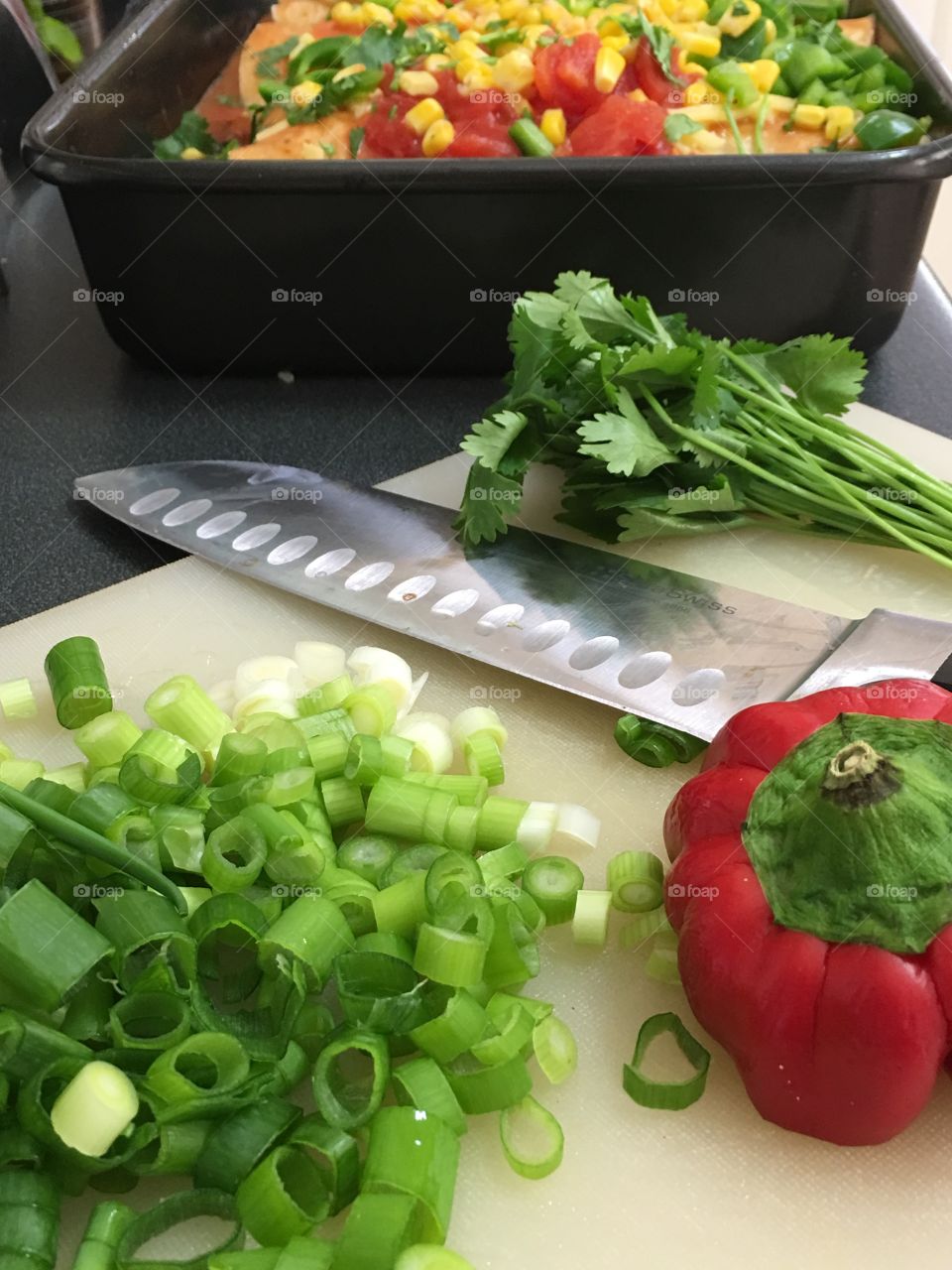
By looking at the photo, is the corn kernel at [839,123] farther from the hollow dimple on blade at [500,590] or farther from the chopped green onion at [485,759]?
the chopped green onion at [485,759]

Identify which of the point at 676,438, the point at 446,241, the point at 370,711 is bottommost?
the point at 370,711

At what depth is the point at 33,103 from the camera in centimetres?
236

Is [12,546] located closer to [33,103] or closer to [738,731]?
[738,731]

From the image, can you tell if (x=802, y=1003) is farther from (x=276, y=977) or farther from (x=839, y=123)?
(x=839, y=123)

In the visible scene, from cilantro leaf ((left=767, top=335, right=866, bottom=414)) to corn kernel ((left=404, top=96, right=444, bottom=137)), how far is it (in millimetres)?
643

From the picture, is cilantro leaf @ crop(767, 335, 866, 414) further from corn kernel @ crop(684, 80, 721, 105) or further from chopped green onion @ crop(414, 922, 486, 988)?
chopped green onion @ crop(414, 922, 486, 988)

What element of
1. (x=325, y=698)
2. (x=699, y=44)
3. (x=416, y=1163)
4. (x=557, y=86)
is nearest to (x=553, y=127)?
(x=557, y=86)

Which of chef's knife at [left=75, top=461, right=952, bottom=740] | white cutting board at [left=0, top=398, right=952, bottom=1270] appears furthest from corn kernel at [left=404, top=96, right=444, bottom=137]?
white cutting board at [left=0, top=398, right=952, bottom=1270]

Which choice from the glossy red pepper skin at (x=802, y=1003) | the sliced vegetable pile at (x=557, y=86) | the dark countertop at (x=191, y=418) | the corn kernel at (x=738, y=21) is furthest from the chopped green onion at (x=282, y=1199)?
the corn kernel at (x=738, y=21)

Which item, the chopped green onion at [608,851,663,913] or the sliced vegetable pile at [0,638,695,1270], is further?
the chopped green onion at [608,851,663,913]

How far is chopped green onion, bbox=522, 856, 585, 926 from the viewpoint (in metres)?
1.08

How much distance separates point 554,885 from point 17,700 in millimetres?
607

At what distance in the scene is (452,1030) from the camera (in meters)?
0.96

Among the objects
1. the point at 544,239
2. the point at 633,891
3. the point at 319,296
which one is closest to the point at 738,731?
the point at 633,891
